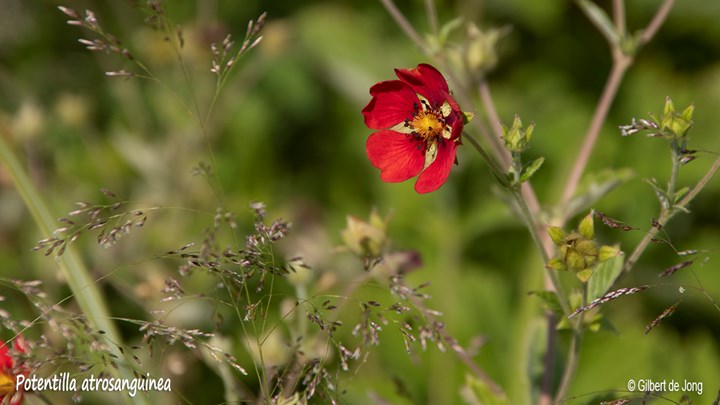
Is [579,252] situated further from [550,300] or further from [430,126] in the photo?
[430,126]

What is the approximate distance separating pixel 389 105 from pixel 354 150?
1231mm

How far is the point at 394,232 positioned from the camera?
1.95 meters

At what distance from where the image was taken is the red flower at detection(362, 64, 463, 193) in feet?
3.16

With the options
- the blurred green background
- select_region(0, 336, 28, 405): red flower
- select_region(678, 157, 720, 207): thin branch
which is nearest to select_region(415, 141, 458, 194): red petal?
select_region(678, 157, 720, 207): thin branch

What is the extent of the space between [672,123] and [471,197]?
1.31 metres

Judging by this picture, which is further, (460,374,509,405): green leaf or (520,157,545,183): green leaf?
(460,374,509,405): green leaf

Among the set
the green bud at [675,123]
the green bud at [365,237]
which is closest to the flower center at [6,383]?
the green bud at [365,237]

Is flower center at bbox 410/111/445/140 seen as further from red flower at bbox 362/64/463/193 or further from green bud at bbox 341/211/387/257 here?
green bud at bbox 341/211/387/257

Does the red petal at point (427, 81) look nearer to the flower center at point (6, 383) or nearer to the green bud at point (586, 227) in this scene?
the green bud at point (586, 227)

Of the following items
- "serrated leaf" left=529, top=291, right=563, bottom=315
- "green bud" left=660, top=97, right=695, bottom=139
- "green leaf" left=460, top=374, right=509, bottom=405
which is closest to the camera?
"green bud" left=660, top=97, right=695, bottom=139

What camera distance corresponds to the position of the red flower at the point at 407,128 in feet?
3.16

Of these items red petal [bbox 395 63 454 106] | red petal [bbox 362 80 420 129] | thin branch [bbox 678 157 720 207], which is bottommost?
thin branch [bbox 678 157 720 207]

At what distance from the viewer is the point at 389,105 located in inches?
40.1

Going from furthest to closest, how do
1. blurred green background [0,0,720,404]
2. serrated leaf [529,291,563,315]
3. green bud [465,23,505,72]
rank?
blurred green background [0,0,720,404]
green bud [465,23,505,72]
serrated leaf [529,291,563,315]
